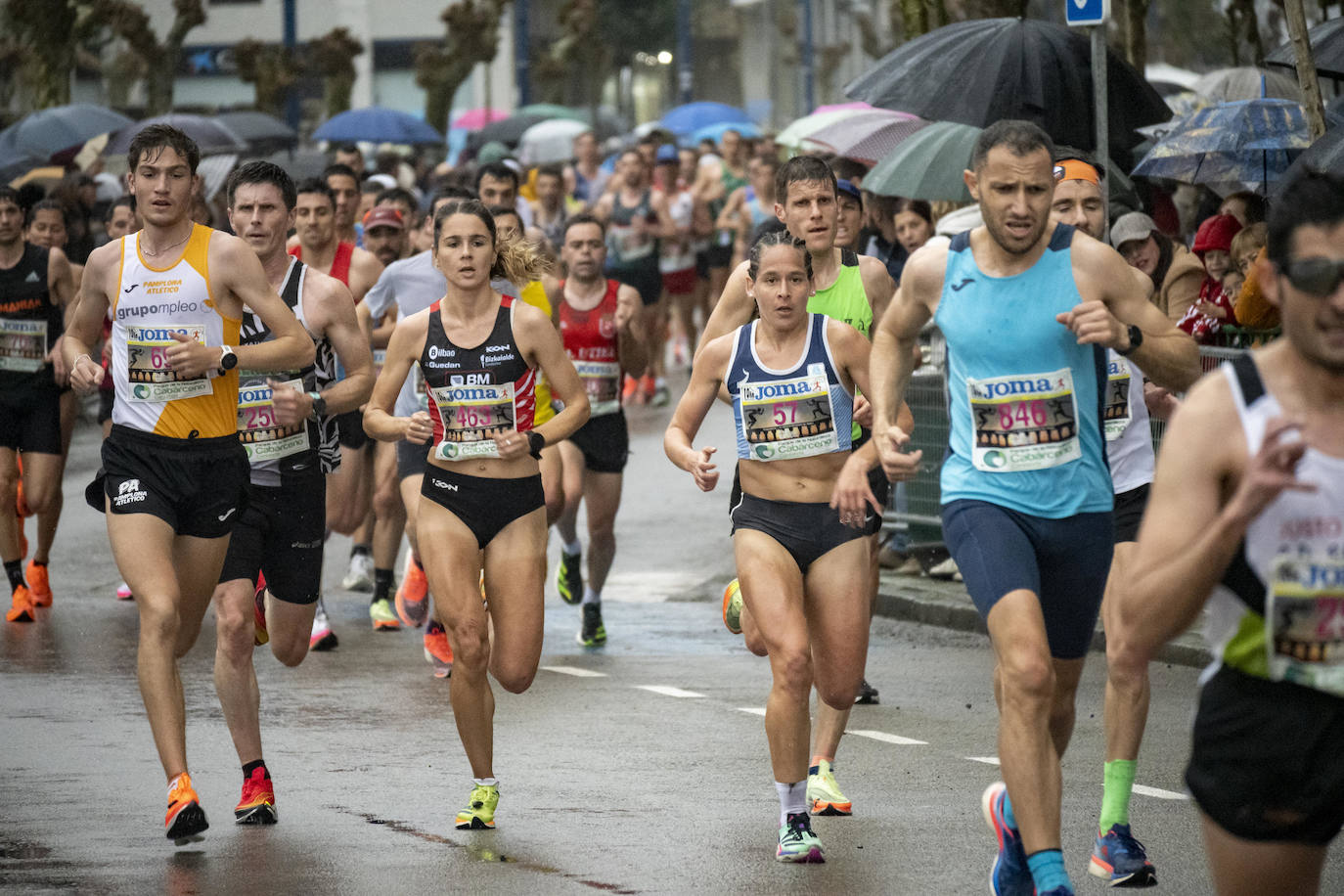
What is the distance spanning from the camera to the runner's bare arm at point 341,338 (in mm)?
7508

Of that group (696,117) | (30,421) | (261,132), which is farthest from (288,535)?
(696,117)

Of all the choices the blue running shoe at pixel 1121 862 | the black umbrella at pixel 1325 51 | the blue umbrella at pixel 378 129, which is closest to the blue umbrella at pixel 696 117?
the blue umbrella at pixel 378 129

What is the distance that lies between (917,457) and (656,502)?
10358 millimetres

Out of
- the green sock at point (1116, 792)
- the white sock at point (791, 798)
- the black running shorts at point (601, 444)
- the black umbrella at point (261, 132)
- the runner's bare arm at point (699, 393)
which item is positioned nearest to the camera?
the green sock at point (1116, 792)

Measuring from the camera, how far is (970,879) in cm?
607

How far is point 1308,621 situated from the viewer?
146 inches

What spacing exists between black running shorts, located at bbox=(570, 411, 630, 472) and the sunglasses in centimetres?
766

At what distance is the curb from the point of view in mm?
11267

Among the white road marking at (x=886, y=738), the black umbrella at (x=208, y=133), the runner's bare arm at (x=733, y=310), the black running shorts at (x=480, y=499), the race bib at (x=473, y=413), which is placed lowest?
the white road marking at (x=886, y=738)

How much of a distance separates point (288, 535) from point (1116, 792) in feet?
10.6

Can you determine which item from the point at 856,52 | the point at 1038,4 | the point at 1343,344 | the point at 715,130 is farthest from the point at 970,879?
the point at 856,52

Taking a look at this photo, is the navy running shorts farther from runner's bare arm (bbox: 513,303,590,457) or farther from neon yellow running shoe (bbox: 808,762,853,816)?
runner's bare arm (bbox: 513,303,590,457)

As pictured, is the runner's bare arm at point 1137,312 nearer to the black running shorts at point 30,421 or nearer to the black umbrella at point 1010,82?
the black umbrella at point 1010,82

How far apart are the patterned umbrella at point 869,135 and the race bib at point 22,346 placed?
20.0 ft
